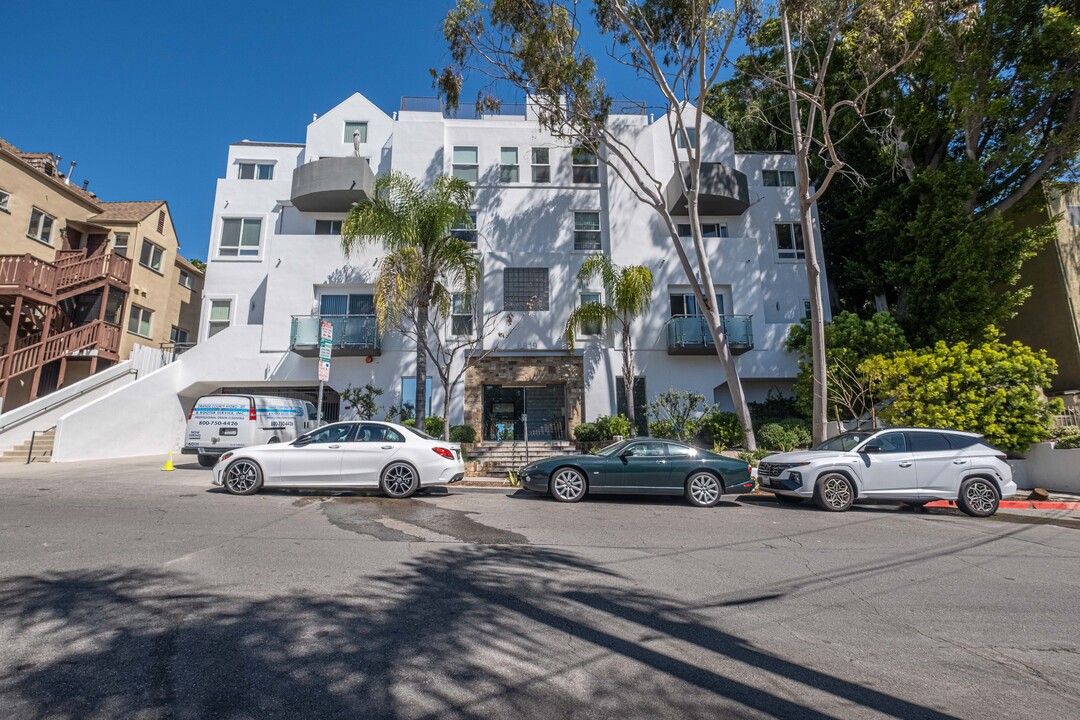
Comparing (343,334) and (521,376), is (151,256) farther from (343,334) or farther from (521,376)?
(521,376)

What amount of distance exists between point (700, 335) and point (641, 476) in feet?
35.0

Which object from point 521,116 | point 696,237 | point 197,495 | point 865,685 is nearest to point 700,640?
point 865,685

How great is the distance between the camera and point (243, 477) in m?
9.93

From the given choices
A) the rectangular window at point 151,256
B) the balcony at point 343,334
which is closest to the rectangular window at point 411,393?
the balcony at point 343,334

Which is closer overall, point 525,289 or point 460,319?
point 460,319

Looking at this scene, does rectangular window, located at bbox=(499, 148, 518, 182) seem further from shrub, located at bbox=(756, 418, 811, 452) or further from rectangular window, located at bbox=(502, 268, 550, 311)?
shrub, located at bbox=(756, 418, 811, 452)

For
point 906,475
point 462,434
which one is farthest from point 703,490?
point 462,434

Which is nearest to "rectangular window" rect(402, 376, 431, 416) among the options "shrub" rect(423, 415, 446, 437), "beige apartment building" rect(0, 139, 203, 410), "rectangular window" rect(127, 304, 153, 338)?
"shrub" rect(423, 415, 446, 437)

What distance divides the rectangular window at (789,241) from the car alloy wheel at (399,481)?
63.2 feet

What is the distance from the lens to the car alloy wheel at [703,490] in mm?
10359

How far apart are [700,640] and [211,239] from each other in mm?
25787

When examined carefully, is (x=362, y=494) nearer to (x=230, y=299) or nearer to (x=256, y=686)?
(x=256, y=686)

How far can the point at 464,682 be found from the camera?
125 inches

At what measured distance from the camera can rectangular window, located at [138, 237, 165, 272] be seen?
22906 mm
